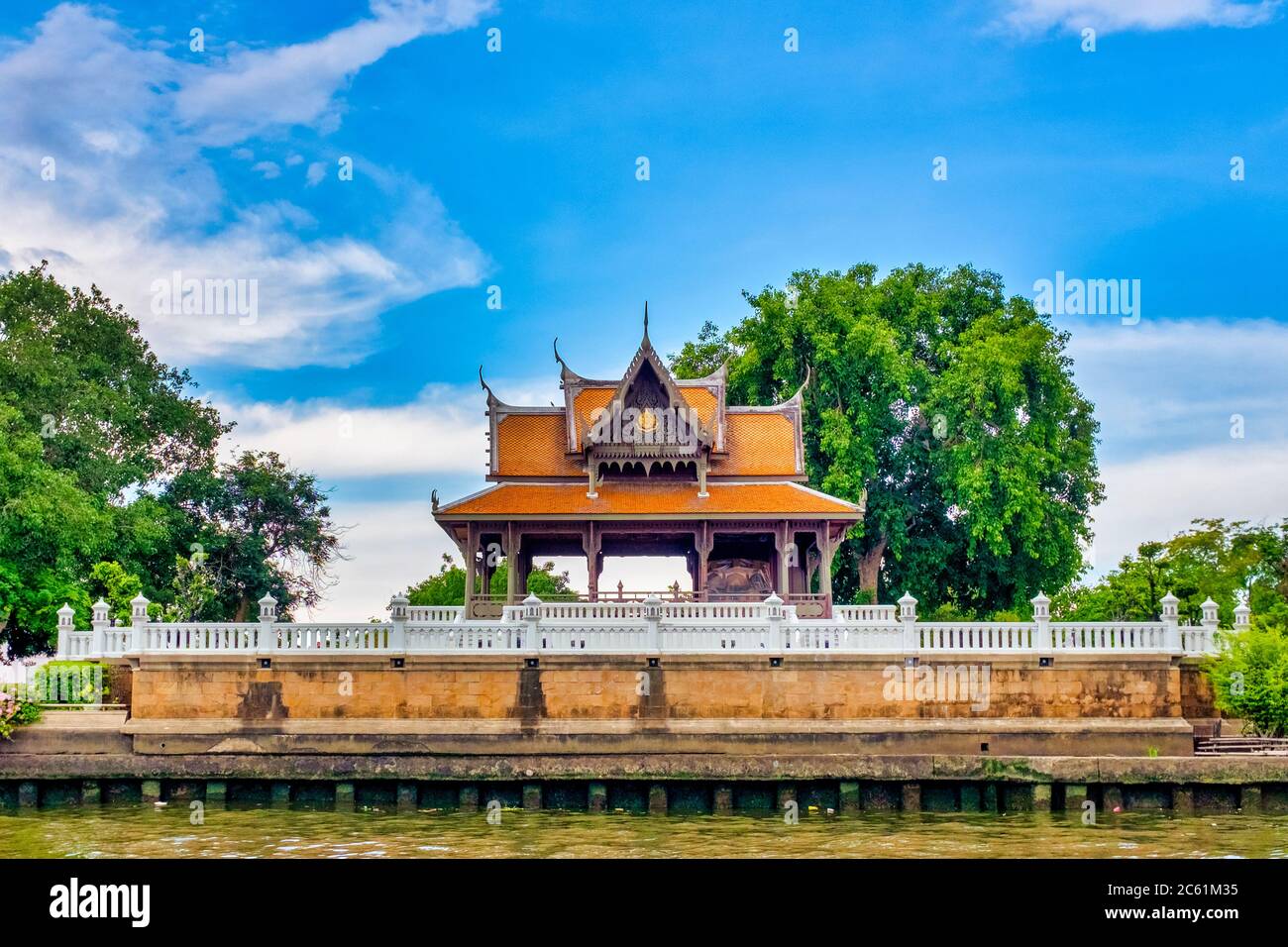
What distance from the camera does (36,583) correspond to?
31078 mm

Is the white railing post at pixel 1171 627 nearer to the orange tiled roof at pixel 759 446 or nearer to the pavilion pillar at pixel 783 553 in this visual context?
the pavilion pillar at pixel 783 553

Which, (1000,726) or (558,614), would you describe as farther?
(558,614)

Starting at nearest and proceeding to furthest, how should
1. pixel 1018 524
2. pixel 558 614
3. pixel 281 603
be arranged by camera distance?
pixel 558 614 → pixel 1018 524 → pixel 281 603

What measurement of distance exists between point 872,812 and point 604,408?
12837 mm

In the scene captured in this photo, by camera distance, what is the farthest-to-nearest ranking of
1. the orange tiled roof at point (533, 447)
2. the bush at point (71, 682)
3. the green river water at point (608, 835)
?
the orange tiled roof at point (533, 447) → the bush at point (71, 682) → the green river water at point (608, 835)

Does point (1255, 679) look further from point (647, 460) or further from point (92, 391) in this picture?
point (92, 391)

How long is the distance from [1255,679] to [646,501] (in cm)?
1281

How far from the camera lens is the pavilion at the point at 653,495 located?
28.1 metres

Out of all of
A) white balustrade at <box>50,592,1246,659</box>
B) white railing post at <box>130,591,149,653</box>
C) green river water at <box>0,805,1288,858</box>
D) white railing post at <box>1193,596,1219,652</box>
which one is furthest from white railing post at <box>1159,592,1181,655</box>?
white railing post at <box>130,591,149,653</box>

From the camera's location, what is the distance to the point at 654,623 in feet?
72.3

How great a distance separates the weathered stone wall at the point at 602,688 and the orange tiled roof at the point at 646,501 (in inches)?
257

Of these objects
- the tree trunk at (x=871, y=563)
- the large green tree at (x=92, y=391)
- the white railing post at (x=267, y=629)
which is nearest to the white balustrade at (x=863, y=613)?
the tree trunk at (x=871, y=563)
